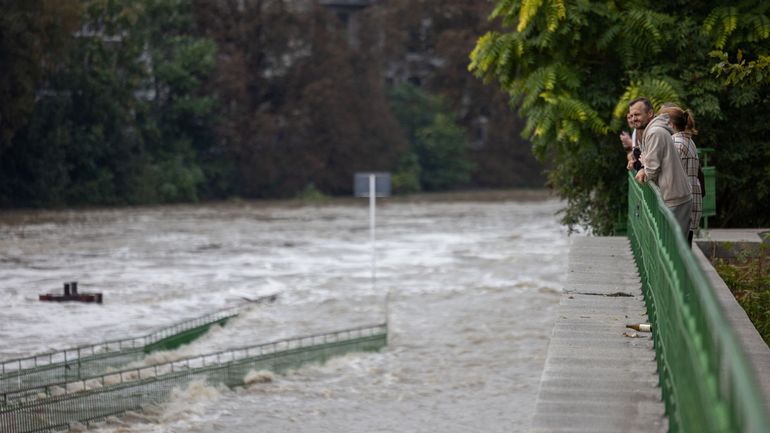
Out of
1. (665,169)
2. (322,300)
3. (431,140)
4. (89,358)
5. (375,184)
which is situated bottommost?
(322,300)

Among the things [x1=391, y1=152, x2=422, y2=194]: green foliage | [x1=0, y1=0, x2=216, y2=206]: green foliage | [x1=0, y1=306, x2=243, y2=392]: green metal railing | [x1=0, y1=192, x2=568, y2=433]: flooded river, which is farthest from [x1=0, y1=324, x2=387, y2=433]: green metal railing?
[x1=391, y1=152, x2=422, y2=194]: green foliage

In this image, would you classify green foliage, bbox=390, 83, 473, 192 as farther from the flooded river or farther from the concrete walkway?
the concrete walkway

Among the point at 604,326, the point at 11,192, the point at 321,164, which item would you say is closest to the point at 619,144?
the point at 604,326

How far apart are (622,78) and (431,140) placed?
62313 mm

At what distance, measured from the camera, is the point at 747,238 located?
1566 cm

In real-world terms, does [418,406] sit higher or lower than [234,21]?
lower

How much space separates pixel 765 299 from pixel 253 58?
2521 inches

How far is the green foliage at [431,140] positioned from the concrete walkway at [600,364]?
6908 cm

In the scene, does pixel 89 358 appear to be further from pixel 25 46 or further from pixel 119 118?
pixel 119 118

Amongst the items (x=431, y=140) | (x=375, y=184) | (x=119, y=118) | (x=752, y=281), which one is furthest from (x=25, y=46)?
(x=752, y=281)

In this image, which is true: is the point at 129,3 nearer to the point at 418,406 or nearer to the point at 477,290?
the point at 477,290

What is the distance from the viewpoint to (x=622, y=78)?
1917cm

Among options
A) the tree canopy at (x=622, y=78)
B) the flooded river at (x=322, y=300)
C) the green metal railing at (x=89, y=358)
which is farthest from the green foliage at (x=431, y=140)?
the tree canopy at (x=622, y=78)

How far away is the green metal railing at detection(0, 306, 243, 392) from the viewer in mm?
18719
